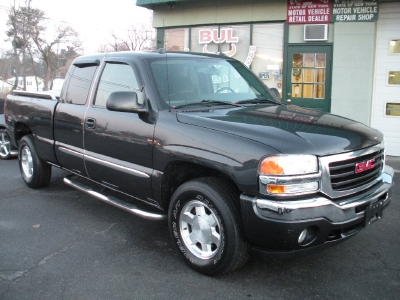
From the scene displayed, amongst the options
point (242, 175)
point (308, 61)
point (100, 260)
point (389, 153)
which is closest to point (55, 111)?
point (100, 260)

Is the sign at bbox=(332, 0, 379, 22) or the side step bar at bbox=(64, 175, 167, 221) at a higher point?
the sign at bbox=(332, 0, 379, 22)

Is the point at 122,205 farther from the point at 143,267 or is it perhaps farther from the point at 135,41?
the point at 135,41

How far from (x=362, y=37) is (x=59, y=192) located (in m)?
6.82

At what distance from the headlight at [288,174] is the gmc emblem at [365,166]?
491mm

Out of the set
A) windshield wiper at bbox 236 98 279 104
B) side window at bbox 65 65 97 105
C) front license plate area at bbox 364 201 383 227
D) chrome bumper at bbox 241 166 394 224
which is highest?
side window at bbox 65 65 97 105

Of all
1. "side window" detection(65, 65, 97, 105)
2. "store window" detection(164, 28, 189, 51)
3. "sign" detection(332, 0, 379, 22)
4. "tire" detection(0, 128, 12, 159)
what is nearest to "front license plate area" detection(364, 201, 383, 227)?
"side window" detection(65, 65, 97, 105)

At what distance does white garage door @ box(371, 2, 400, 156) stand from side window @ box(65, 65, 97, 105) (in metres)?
6.57

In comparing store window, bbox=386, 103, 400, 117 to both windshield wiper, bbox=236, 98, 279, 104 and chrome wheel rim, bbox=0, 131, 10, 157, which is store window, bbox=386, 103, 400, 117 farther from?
chrome wheel rim, bbox=0, 131, 10, 157

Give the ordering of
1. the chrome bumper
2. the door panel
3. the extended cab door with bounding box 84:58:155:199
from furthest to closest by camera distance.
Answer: the door panel → the extended cab door with bounding box 84:58:155:199 → the chrome bumper

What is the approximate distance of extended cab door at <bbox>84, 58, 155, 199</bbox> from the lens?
13.1 feet

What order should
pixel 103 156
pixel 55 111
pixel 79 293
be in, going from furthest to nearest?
pixel 55 111 → pixel 103 156 → pixel 79 293

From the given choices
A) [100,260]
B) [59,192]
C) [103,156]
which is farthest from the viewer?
[59,192]

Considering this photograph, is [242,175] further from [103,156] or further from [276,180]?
[103,156]

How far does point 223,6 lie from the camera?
10359 mm
